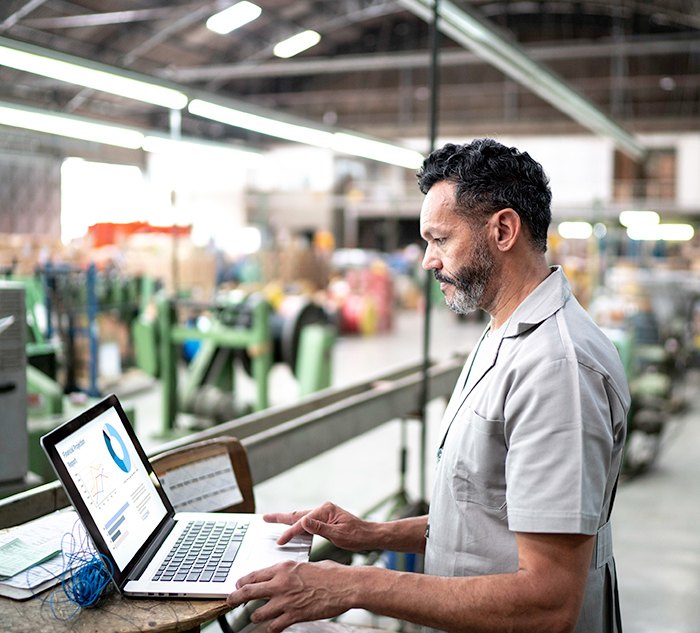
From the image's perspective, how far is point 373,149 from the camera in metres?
7.77

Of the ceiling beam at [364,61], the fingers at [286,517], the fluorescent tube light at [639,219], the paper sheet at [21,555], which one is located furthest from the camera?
the fluorescent tube light at [639,219]

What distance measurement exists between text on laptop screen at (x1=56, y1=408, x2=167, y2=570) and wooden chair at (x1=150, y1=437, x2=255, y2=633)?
199 mm

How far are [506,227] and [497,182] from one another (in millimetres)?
86

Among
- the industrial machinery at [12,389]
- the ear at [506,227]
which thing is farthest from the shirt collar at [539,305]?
the industrial machinery at [12,389]

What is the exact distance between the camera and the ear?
155 cm

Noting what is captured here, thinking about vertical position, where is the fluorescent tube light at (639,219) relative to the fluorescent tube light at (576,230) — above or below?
above

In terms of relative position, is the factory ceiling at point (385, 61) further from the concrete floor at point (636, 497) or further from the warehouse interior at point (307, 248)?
the concrete floor at point (636, 497)

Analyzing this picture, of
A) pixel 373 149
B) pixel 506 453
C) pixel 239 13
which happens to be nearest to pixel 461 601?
pixel 506 453

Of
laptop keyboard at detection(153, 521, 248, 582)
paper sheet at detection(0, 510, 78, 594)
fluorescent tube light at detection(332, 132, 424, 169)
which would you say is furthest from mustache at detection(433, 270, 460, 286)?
fluorescent tube light at detection(332, 132, 424, 169)

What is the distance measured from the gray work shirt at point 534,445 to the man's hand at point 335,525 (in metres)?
0.16

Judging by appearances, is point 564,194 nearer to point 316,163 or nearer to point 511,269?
point 316,163

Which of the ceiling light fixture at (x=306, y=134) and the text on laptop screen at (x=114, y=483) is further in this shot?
the ceiling light fixture at (x=306, y=134)

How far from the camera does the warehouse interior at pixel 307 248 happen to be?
12.8 feet

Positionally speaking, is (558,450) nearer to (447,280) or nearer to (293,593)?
(447,280)
